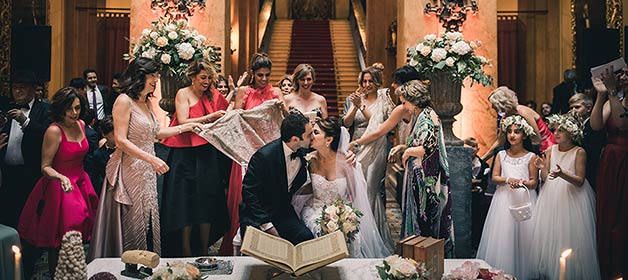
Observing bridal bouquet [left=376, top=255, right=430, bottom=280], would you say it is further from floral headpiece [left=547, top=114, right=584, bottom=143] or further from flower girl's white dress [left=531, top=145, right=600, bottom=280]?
floral headpiece [left=547, top=114, right=584, bottom=143]

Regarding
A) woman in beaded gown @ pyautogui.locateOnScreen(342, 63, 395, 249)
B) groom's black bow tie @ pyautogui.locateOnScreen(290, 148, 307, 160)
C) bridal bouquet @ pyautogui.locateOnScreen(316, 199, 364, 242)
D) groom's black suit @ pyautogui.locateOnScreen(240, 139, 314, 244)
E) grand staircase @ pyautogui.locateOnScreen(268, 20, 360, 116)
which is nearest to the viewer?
groom's black suit @ pyautogui.locateOnScreen(240, 139, 314, 244)

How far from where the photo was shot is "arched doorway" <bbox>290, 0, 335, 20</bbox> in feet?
83.0

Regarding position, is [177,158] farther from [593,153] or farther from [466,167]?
[593,153]

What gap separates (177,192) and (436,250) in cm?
288

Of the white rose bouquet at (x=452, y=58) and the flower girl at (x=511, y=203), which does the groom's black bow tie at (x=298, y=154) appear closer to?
the flower girl at (x=511, y=203)

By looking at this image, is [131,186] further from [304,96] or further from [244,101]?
[304,96]

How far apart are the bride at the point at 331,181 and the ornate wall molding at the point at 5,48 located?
707cm

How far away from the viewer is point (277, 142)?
494 cm

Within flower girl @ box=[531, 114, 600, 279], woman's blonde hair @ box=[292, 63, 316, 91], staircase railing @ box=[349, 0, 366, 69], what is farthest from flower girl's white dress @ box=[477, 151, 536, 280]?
staircase railing @ box=[349, 0, 366, 69]

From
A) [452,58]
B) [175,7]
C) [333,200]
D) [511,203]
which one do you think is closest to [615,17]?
[452,58]

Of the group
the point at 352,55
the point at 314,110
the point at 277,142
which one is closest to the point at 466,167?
the point at 314,110

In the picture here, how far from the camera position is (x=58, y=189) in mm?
5375

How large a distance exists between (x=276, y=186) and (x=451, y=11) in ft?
18.7

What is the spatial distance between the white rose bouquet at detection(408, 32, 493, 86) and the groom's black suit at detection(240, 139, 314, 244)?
2773mm
